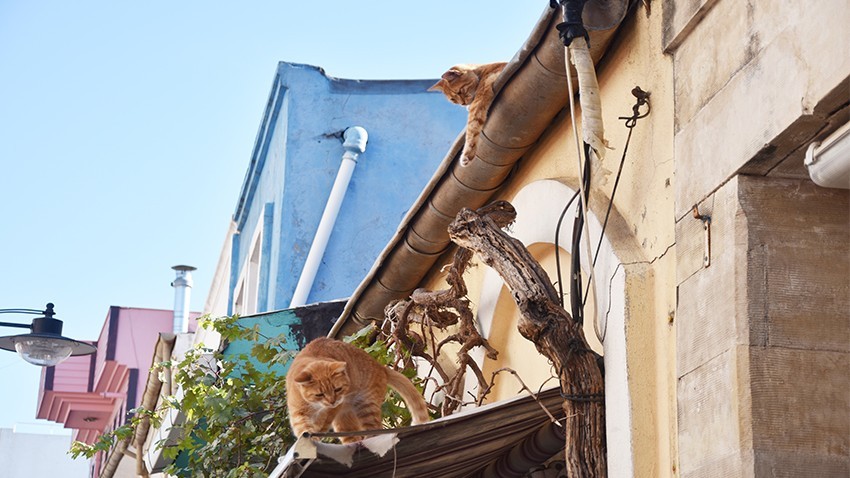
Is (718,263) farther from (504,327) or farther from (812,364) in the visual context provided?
(504,327)

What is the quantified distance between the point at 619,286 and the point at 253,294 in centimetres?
1009

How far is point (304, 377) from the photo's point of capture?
18.6 feet

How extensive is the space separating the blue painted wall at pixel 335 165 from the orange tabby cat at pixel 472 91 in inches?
272

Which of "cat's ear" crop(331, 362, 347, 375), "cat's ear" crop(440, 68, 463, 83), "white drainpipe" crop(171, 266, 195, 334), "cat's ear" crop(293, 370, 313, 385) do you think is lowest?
"cat's ear" crop(293, 370, 313, 385)

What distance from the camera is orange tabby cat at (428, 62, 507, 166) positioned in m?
5.78

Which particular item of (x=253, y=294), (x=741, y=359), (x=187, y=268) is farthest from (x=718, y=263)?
(x=187, y=268)

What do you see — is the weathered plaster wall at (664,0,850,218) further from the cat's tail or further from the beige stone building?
the cat's tail

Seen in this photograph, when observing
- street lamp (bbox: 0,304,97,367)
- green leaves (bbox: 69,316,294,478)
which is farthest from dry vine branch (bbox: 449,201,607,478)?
street lamp (bbox: 0,304,97,367)

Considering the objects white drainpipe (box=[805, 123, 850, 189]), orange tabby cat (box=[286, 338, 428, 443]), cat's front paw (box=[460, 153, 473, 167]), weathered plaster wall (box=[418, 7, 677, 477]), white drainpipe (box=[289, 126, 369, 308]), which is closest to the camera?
white drainpipe (box=[805, 123, 850, 189])

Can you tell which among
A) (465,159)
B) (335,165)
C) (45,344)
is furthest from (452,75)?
(45,344)

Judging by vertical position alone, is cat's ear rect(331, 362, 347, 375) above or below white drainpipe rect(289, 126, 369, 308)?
below

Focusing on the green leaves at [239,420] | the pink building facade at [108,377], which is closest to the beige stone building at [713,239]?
the green leaves at [239,420]

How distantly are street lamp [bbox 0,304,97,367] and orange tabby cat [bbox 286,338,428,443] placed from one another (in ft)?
24.0

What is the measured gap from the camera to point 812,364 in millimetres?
3732
